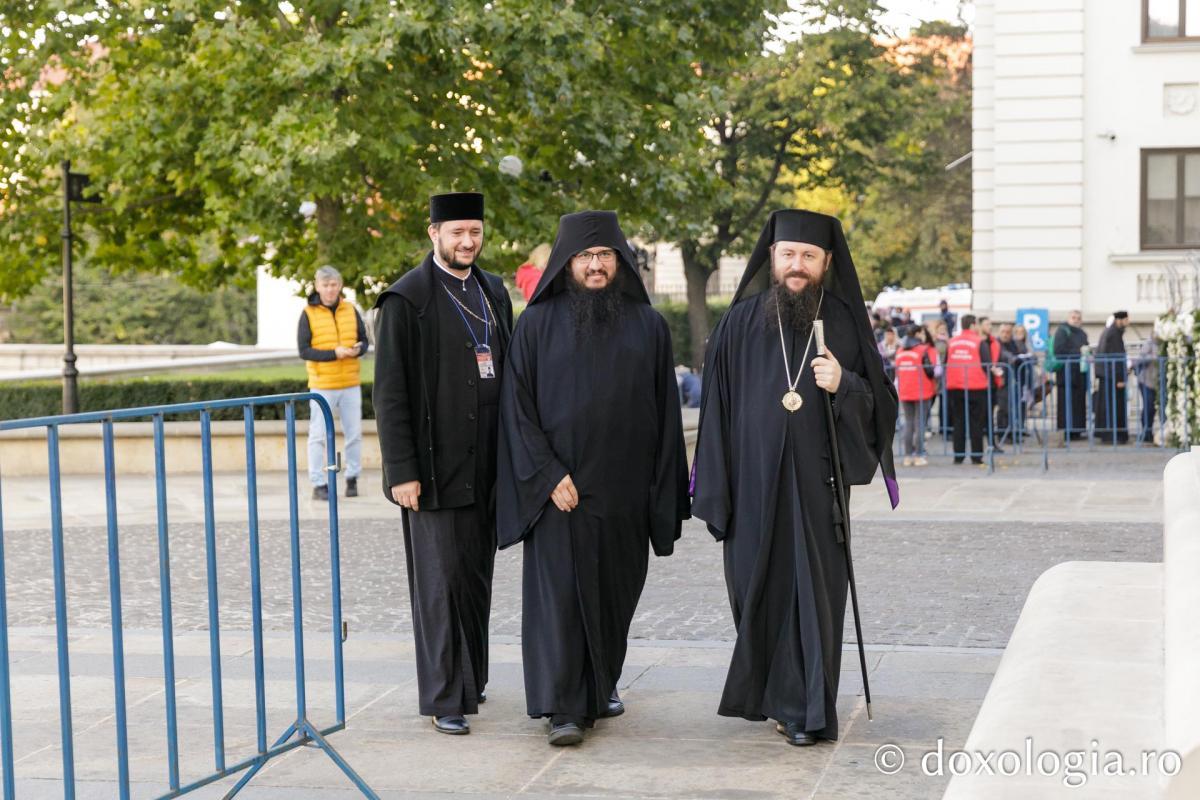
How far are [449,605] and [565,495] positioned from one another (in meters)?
0.60

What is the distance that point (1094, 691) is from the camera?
12.6 feet

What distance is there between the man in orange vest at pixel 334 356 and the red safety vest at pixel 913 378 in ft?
19.3

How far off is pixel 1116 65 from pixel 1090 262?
2.88 m

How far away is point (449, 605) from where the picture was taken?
20.5ft

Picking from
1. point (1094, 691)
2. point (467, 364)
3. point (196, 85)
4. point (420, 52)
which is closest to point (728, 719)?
point (467, 364)

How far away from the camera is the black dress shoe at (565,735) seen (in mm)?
5922

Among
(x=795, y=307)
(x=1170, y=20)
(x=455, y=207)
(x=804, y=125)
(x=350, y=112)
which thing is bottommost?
(x=795, y=307)

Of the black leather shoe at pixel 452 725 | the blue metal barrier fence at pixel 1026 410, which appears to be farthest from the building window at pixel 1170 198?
the black leather shoe at pixel 452 725

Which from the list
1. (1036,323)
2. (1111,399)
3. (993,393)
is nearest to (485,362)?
(1111,399)

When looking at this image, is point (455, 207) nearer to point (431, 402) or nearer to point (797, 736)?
point (431, 402)

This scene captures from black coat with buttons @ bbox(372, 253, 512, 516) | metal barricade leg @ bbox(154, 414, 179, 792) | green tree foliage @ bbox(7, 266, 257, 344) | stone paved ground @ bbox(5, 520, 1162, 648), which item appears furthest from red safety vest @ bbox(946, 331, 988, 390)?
green tree foliage @ bbox(7, 266, 257, 344)

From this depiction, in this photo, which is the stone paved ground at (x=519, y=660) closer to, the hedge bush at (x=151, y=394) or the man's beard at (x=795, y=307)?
the man's beard at (x=795, y=307)

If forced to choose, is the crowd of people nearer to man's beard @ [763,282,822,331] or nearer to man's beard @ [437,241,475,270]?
man's beard @ [763,282,822,331]

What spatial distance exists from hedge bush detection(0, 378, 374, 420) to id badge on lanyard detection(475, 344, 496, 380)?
447 inches
